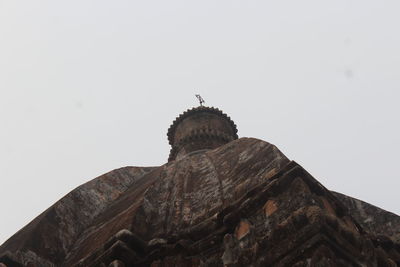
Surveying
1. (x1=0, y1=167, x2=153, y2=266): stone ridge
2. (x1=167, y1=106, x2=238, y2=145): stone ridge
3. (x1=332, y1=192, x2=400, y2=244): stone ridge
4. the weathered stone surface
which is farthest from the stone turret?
(x1=332, y1=192, x2=400, y2=244): stone ridge

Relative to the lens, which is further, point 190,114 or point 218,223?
point 190,114

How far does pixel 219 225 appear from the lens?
19.8 ft

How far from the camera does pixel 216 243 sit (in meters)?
5.91

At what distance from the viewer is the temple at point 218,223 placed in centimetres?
492

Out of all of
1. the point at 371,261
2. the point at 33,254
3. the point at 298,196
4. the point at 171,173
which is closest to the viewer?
the point at 371,261

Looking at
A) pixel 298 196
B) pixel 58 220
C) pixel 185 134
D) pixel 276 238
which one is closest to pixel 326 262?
pixel 276 238

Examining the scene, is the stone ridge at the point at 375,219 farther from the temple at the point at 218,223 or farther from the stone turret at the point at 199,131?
the stone turret at the point at 199,131

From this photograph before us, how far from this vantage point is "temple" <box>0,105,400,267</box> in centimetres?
492

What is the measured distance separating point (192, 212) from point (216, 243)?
1411 millimetres

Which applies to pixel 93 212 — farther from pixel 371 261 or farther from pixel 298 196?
pixel 371 261

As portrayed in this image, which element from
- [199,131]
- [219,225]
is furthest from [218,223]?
[199,131]

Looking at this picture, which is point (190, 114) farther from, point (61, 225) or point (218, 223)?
point (218, 223)

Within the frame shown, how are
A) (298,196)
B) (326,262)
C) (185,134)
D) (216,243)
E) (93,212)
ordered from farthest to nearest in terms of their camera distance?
(185,134), (93,212), (216,243), (298,196), (326,262)

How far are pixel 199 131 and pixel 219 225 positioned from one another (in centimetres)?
952
